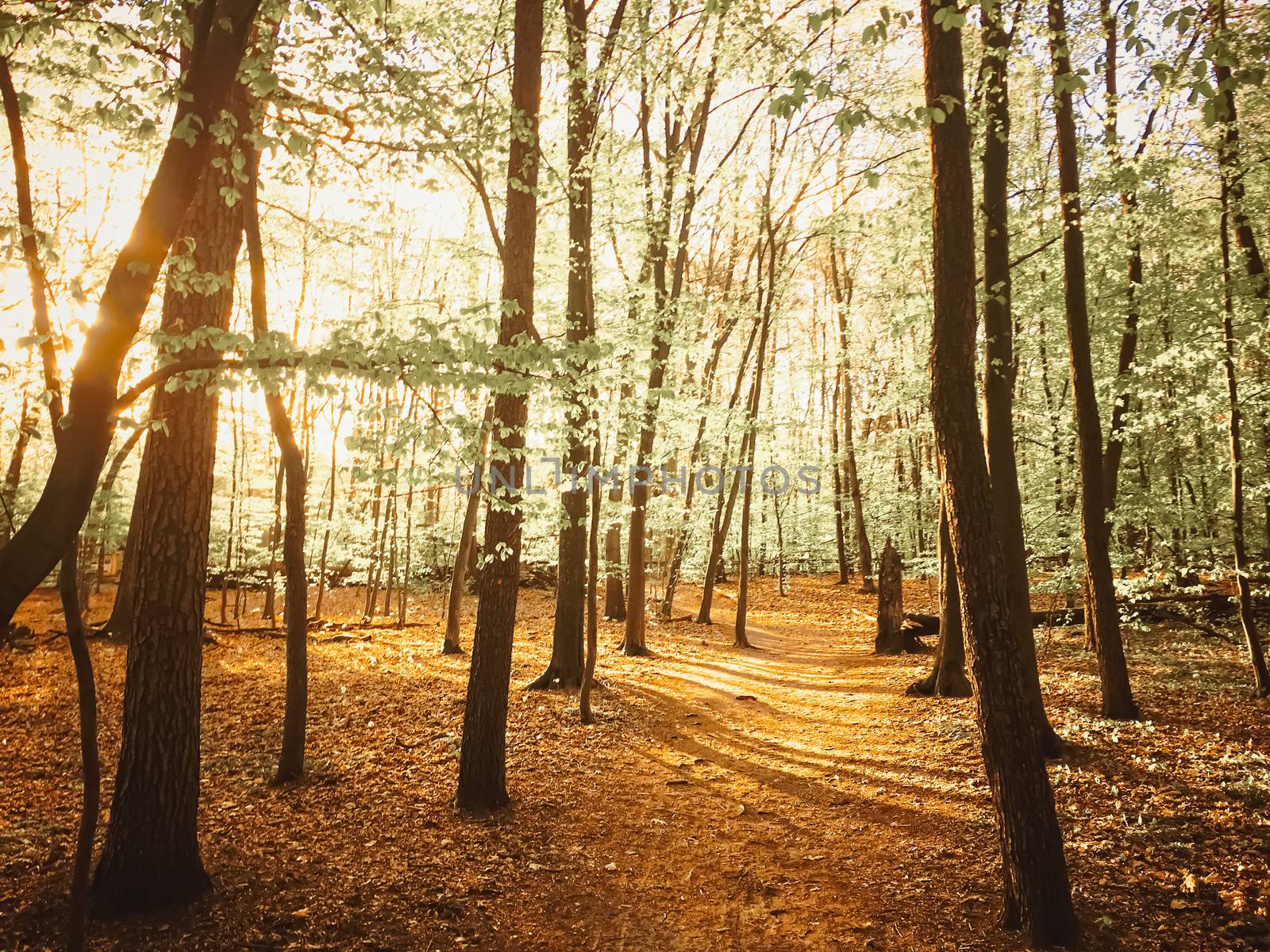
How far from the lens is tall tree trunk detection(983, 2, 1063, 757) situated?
24.4 feet

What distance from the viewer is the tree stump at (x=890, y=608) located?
14.4 m

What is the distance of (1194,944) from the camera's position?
429 centimetres

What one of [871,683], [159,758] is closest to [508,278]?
[159,758]

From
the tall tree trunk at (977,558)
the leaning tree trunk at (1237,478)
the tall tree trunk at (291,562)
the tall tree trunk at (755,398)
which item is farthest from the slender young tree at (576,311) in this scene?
the leaning tree trunk at (1237,478)

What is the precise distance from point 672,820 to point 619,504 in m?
8.18

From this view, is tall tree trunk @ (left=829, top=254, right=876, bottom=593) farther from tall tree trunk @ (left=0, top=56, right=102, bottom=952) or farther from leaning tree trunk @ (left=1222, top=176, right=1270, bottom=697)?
tall tree trunk @ (left=0, top=56, right=102, bottom=952)

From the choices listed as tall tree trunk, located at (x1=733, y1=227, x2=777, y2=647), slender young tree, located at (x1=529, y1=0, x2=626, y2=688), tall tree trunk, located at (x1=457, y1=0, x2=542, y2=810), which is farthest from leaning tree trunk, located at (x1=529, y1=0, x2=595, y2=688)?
tall tree trunk, located at (x1=733, y1=227, x2=777, y2=647)

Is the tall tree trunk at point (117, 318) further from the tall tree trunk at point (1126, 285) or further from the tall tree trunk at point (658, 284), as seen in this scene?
the tall tree trunk at point (1126, 285)

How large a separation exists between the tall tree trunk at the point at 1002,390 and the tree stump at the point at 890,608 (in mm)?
6682

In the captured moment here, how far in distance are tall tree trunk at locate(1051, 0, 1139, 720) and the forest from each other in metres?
0.06

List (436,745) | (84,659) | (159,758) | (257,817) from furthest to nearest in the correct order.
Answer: (436,745), (257,817), (159,758), (84,659)

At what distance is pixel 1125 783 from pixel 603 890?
207 inches

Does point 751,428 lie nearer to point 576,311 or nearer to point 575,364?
point 576,311

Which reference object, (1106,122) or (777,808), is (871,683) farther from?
(1106,122)
